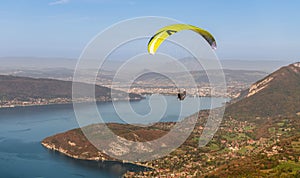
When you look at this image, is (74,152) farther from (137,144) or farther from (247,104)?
(247,104)

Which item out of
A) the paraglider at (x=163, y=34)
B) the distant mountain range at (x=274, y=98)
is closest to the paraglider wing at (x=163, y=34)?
the paraglider at (x=163, y=34)

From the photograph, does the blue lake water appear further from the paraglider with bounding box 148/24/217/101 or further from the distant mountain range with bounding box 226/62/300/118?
the paraglider with bounding box 148/24/217/101

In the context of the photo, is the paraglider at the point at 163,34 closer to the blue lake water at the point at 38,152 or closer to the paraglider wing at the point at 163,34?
the paraglider wing at the point at 163,34

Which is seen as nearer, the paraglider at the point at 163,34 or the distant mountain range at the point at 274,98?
the paraglider at the point at 163,34

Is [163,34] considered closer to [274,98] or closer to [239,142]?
[239,142]

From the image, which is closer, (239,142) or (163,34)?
(163,34)

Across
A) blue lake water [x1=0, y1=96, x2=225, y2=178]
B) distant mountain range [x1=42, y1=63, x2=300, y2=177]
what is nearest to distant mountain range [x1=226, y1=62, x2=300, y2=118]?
distant mountain range [x1=42, y1=63, x2=300, y2=177]

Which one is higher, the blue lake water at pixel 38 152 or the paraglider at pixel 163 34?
the paraglider at pixel 163 34

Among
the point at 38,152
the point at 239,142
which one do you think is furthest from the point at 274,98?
the point at 38,152

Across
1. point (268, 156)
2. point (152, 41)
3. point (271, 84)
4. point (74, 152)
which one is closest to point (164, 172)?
point (268, 156)
